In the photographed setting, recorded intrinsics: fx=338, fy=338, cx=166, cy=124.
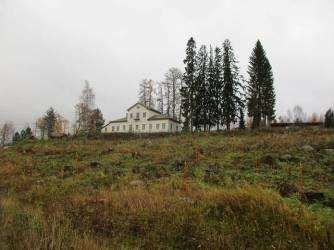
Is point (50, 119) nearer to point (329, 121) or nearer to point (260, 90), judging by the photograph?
point (260, 90)

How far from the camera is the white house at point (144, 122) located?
6101cm

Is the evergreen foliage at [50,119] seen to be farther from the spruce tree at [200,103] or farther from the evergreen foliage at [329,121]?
the evergreen foliage at [329,121]

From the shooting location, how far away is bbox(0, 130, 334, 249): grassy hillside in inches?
297

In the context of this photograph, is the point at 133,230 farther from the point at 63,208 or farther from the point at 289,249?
the point at 289,249

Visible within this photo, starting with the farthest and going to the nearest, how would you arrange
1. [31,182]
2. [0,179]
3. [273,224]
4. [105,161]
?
[105,161]
[0,179]
[31,182]
[273,224]

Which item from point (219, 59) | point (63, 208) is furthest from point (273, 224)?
point (219, 59)

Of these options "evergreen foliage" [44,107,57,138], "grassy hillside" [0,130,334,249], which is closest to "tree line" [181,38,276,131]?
"grassy hillside" [0,130,334,249]

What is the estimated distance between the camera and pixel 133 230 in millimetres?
8906

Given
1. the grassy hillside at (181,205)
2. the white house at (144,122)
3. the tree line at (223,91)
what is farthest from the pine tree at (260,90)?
the grassy hillside at (181,205)

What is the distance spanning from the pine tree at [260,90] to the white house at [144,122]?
16137mm

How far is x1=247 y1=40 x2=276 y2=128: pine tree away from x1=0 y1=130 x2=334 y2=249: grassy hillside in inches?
1152

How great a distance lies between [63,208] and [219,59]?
47.5m

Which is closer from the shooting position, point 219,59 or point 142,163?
point 142,163

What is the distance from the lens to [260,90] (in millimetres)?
49375
